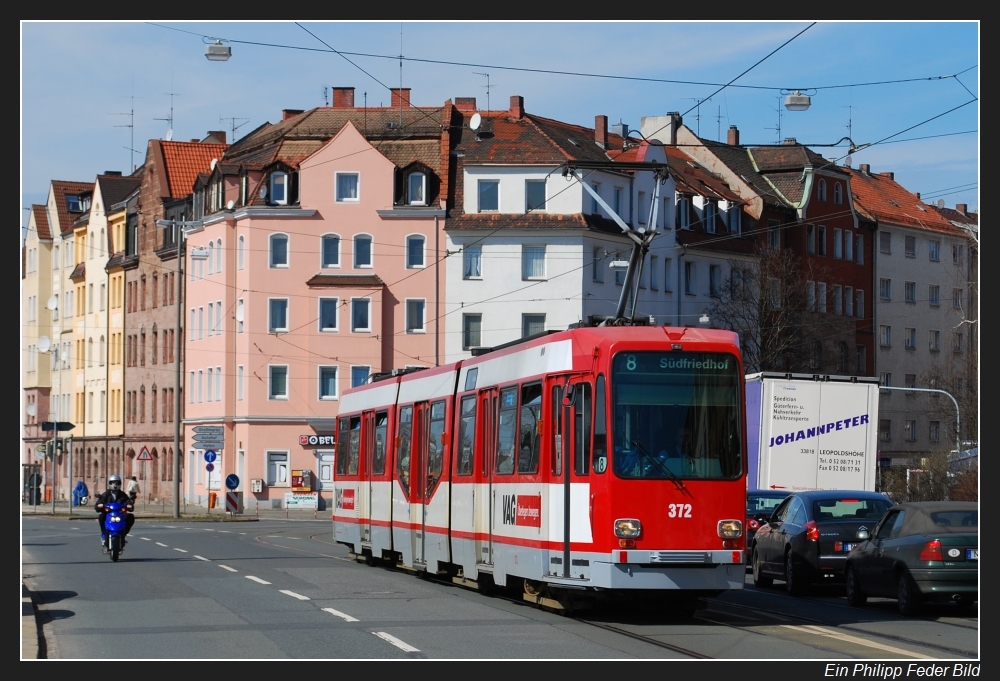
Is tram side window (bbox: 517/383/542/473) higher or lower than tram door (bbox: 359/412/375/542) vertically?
higher

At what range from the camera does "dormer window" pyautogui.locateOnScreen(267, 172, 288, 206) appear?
233 feet

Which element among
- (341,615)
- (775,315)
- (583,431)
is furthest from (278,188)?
(583,431)

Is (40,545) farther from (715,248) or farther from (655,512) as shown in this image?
(715,248)

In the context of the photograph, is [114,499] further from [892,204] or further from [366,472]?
[892,204]

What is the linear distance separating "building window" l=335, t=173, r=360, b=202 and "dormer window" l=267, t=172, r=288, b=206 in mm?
2353

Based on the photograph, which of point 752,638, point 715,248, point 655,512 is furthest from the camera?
point 715,248

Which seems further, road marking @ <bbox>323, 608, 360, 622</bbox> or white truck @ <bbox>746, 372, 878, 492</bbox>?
white truck @ <bbox>746, 372, 878, 492</bbox>

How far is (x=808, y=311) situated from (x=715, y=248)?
569 centimetres

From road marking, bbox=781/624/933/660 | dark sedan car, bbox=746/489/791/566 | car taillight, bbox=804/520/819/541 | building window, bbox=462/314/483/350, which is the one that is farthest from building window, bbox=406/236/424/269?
road marking, bbox=781/624/933/660

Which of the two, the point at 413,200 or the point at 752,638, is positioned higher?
the point at 413,200

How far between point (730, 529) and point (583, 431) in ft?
5.89

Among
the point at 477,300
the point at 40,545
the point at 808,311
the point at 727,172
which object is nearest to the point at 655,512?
the point at 40,545

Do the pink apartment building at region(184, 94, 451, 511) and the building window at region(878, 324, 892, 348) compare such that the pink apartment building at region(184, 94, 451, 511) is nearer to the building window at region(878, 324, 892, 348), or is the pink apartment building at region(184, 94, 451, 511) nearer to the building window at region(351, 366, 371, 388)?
the building window at region(351, 366, 371, 388)

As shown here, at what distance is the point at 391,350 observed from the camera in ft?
232
